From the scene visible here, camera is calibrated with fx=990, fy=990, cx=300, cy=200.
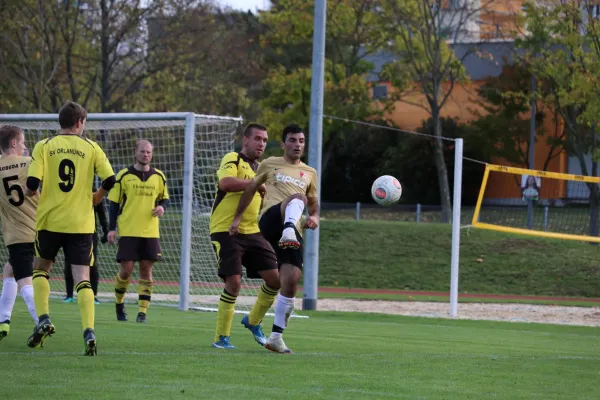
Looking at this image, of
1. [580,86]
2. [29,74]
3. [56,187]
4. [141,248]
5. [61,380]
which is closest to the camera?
[61,380]

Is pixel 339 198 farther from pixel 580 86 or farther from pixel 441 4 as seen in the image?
pixel 580 86

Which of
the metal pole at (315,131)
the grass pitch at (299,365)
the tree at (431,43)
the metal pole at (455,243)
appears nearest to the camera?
the grass pitch at (299,365)

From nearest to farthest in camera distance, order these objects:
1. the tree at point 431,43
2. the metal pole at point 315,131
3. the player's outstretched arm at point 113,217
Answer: the player's outstretched arm at point 113,217 < the metal pole at point 315,131 < the tree at point 431,43

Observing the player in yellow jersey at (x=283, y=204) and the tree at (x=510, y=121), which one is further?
the tree at (x=510, y=121)

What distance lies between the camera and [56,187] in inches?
330

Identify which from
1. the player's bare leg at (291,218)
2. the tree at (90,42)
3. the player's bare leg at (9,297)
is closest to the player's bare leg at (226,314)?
the player's bare leg at (291,218)

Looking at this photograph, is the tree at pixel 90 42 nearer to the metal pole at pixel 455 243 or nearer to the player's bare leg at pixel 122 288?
the metal pole at pixel 455 243

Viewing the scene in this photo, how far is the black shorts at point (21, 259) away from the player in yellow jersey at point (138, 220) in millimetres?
3428

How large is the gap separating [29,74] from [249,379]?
24.7 meters

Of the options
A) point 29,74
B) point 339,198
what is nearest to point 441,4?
point 29,74

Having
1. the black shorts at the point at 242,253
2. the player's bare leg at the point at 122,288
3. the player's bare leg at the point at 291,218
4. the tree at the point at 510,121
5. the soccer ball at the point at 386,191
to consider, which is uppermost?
A: the tree at the point at 510,121

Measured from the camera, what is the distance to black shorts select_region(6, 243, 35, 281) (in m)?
9.55

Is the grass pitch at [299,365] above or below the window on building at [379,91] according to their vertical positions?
below

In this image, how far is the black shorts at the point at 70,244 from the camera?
27.5 ft
